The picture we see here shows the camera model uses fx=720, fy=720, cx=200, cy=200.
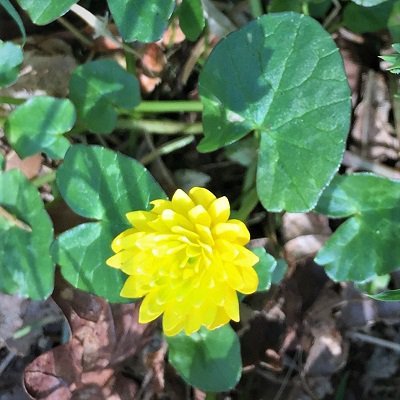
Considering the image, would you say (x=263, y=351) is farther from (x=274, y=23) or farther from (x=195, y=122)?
(x=274, y=23)

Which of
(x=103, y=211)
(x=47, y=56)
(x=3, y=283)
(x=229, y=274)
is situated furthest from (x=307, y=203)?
(x=47, y=56)

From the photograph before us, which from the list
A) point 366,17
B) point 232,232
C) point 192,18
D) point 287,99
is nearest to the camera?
point 232,232

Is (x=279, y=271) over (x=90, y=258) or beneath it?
beneath

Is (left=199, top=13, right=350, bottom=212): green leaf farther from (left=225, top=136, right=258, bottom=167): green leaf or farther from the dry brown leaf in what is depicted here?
the dry brown leaf

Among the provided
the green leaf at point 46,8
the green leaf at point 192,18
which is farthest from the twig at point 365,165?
the green leaf at point 46,8

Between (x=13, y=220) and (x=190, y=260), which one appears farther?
(x=13, y=220)

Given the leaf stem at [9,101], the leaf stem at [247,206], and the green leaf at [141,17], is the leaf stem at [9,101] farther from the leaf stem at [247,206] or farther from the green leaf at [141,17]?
the leaf stem at [247,206]

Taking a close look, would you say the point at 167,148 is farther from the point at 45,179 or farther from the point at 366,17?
the point at 366,17

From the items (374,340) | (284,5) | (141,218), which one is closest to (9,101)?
(141,218)
